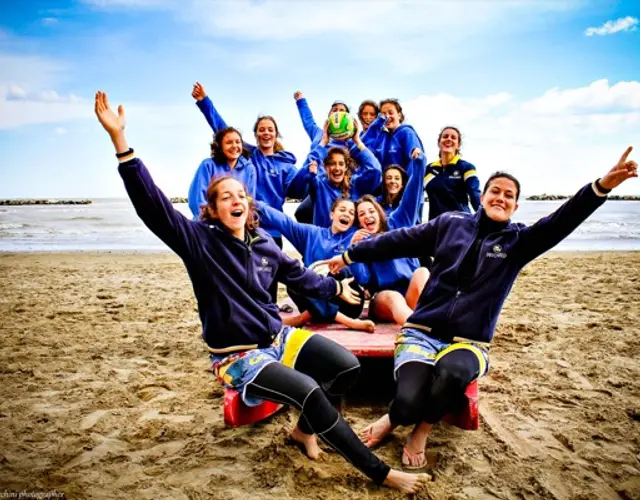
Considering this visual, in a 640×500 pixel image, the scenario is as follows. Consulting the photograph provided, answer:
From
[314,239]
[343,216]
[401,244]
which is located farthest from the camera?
[314,239]

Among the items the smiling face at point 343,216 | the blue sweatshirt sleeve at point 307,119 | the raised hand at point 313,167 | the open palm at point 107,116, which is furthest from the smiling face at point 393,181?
the open palm at point 107,116

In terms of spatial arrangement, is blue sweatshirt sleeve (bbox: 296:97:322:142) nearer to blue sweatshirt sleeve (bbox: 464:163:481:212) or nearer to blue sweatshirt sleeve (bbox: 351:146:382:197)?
blue sweatshirt sleeve (bbox: 351:146:382:197)

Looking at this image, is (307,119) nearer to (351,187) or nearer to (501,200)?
(351,187)

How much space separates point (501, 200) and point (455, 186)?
3.17 m

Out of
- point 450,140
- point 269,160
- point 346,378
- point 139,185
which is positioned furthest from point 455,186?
point 139,185

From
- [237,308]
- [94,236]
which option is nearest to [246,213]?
[237,308]

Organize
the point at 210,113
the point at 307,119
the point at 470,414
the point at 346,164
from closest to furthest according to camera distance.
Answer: the point at 470,414, the point at 346,164, the point at 210,113, the point at 307,119

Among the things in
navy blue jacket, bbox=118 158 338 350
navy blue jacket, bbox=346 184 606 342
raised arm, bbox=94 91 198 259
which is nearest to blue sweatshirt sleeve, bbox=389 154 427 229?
navy blue jacket, bbox=346 184 606 342

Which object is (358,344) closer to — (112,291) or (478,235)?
(478,235)

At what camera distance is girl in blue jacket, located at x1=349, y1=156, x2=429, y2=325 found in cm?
432

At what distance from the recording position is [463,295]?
3193 mm

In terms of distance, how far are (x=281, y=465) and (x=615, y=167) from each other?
2752mm

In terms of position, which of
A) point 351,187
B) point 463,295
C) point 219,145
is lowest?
point 463,295

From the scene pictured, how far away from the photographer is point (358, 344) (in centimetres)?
371
